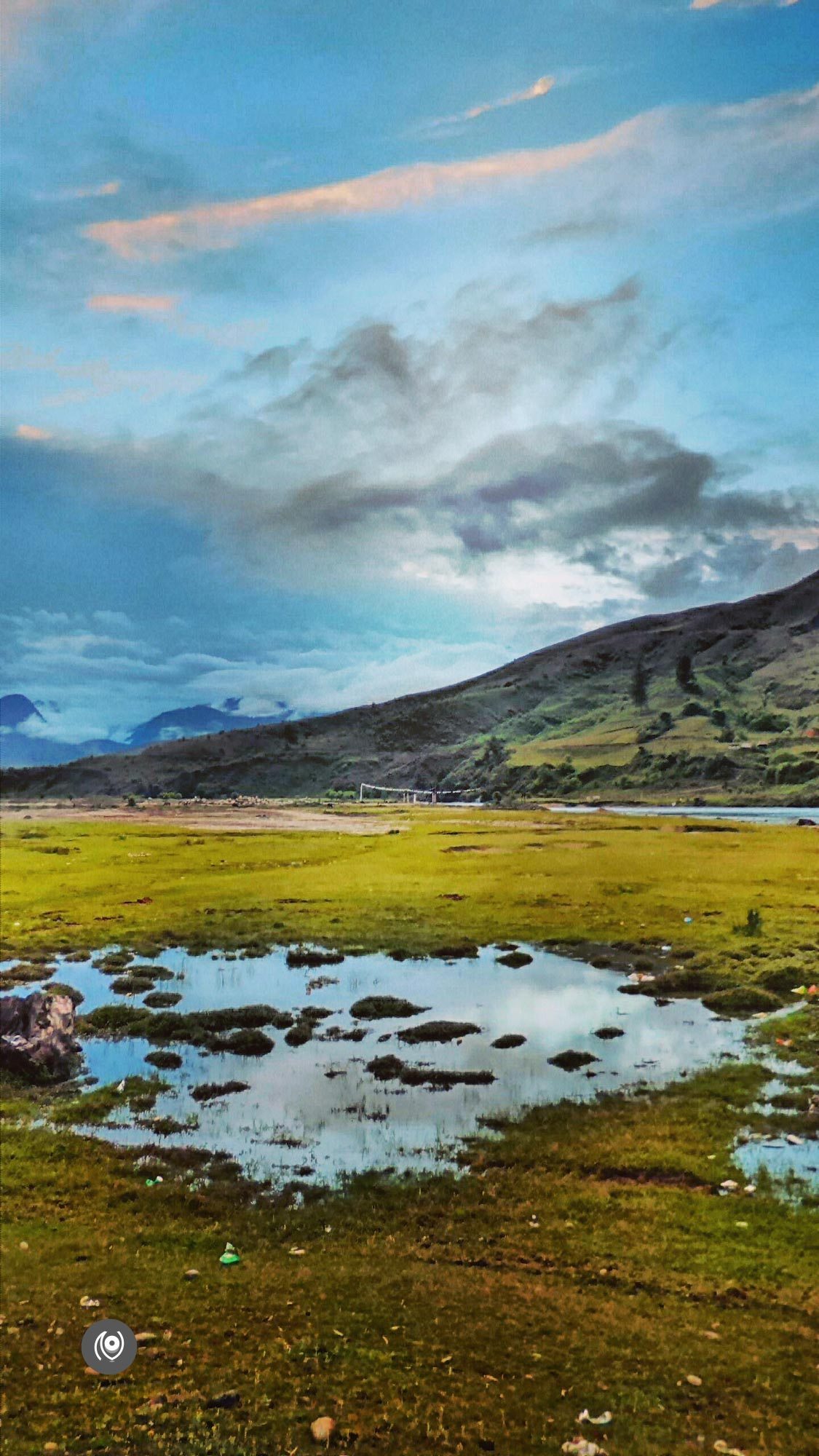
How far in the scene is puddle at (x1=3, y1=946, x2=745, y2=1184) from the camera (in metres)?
23.9

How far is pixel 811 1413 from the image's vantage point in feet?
41.5

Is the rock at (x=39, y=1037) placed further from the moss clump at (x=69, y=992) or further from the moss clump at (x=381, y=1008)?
the moss clump at (x=381, y=1008)

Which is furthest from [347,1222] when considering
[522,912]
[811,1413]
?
[522,912]

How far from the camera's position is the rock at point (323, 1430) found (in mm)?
12047

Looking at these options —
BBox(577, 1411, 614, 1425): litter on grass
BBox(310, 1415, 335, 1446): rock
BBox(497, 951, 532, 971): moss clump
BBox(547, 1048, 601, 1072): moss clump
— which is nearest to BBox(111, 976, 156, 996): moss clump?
BBox(497, 951, 532, 971): moss clump

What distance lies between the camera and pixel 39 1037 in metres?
29.5

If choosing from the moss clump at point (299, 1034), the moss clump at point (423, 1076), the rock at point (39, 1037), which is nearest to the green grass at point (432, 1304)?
the moss clump at point (423, 1076)

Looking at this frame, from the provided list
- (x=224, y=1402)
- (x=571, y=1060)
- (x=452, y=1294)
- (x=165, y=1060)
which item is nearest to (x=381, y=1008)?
(x=571, y=1060)

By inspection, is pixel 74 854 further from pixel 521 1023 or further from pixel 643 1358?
pixel 643 1358

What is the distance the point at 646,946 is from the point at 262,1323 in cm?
3455

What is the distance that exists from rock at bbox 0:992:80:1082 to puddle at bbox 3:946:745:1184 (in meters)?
1.20

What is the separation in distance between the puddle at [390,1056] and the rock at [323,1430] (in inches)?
354

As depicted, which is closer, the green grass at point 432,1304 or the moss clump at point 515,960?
the green grass at point 432,1304

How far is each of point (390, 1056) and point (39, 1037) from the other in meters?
11.8
